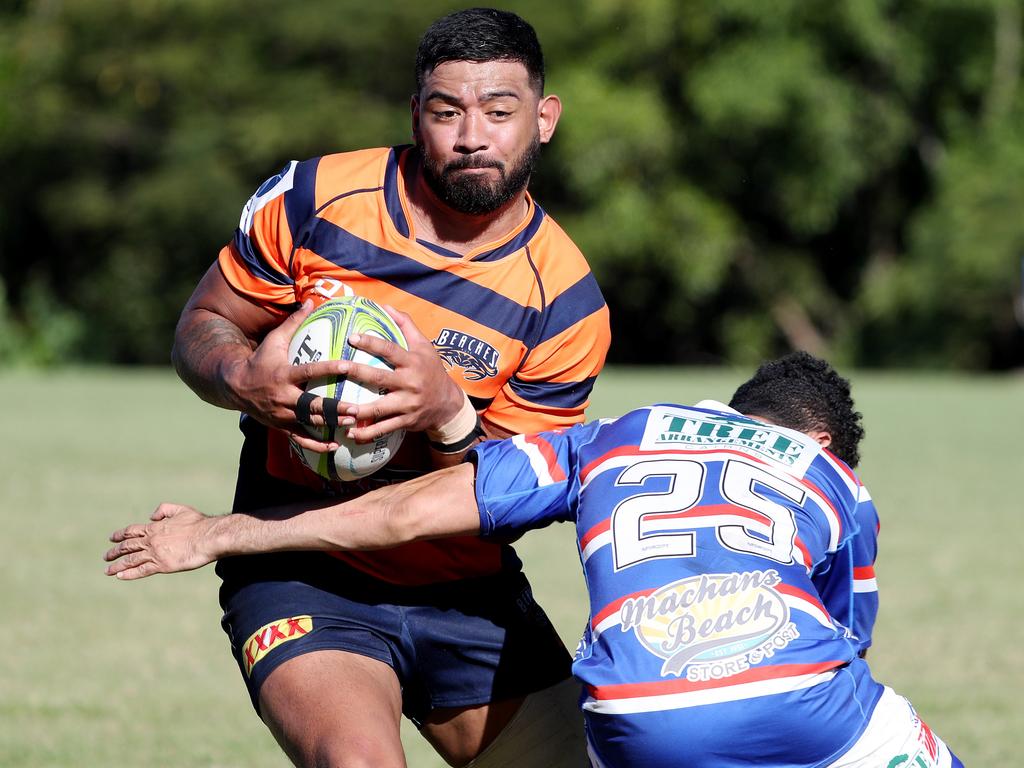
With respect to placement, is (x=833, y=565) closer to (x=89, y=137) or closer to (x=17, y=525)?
(x=17, y=525)

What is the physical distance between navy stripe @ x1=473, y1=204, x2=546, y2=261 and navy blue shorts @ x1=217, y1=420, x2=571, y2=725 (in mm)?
827

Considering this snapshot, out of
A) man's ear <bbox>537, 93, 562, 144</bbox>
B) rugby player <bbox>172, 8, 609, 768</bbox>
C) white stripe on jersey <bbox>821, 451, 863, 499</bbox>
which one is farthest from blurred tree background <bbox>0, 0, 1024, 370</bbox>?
white stripe on jersey <bbox>821, 451, 863, 499</bbox>

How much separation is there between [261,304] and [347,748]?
1.32m

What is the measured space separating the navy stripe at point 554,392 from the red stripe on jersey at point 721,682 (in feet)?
3.95

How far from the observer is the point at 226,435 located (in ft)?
62.6

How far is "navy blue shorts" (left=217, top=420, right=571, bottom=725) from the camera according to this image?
3920 mm

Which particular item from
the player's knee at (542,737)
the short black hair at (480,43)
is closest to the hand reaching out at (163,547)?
the player's knee at (542,737)

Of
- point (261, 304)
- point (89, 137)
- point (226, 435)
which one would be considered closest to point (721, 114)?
point (89, 137)

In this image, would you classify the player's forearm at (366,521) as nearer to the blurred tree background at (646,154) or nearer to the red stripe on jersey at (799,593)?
the red stripe on jersey at (799,593)

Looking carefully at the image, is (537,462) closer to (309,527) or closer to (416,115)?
(309,527)

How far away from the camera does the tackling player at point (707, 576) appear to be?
3090 millimetres

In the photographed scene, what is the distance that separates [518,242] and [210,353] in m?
0.93

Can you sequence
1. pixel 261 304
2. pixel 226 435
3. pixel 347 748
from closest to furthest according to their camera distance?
pixel 347 748
pixel 261 304
pixel 226 435

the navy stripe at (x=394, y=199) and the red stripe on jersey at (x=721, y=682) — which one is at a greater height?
the navy stripe at (x=394, y=199)
